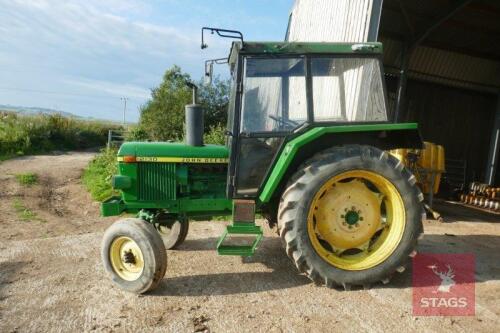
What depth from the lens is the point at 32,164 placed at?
14.1 meters

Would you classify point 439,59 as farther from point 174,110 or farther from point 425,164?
point 174,110

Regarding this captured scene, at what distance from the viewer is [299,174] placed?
3.71 meters

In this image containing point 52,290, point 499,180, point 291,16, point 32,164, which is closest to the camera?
point 52,290

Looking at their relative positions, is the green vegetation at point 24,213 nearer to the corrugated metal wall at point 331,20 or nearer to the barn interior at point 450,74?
the corrugated metal wall at point 331,20

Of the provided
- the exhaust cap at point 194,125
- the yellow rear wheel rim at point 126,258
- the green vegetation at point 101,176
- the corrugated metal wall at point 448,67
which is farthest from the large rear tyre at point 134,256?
the corrugated metal wall at point 448,67

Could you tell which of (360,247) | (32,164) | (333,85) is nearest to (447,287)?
(360,247)

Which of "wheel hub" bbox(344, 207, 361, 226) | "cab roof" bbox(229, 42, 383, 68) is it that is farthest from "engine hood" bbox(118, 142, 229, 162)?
"wheel hub" bbox(344, 207, 361, 226)

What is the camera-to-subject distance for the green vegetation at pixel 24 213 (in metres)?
7.53

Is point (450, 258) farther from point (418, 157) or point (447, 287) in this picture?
point (418, 157)

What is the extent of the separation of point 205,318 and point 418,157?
6062mm

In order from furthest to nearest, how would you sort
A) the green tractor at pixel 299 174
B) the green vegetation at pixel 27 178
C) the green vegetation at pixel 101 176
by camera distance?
1. the green vegetation at pixel 27 178
2. the green vegetation at pixel 101 176
3. the green tractor at pixel 299 174

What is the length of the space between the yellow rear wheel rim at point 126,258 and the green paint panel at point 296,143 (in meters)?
1.24

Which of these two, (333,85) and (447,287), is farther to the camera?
(333,85)

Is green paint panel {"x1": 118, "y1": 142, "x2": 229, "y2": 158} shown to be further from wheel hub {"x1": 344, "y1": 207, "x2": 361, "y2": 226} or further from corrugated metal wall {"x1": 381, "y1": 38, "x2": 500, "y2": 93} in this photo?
corrugated metal wall {"x1": 381, "y1": 38, "x2": 500, "y2": 93}
